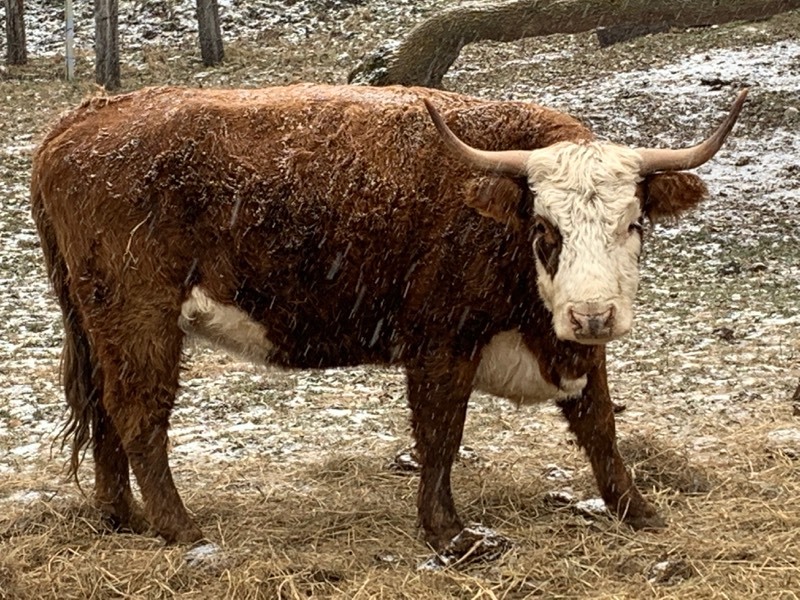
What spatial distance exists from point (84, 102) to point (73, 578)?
2.22 m

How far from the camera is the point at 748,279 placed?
9.90 meters

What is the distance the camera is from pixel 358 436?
6.49 metres

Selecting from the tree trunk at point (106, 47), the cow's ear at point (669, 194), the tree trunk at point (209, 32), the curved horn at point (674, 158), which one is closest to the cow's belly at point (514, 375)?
the cow's ear at point (669, 194)

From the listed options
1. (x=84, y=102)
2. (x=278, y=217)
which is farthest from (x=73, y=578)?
(x=84, y=102)

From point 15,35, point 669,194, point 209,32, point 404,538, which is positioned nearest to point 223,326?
point 404,538

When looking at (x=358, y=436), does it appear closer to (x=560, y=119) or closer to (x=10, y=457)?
(x=10, y=457)

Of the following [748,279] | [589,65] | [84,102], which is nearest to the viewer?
[84,102]

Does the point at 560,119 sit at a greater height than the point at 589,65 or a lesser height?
greater

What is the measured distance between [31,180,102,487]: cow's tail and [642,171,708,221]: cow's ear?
2614 mm

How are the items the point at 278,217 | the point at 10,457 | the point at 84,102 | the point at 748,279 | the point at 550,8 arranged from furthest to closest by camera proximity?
the point at 550,8 < the point at 748,279 < the point at 10,457 < the point at 84,102 < the point at 278,217

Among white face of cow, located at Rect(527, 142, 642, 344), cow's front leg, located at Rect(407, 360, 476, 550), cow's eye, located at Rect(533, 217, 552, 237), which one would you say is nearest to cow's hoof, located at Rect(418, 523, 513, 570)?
cow's front leg, located at Rect(407, 360, 476, 550)

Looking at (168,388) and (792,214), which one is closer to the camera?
(168,388)

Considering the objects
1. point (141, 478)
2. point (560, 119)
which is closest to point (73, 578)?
point (141, 478)

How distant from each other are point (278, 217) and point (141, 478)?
1319 millimetres
